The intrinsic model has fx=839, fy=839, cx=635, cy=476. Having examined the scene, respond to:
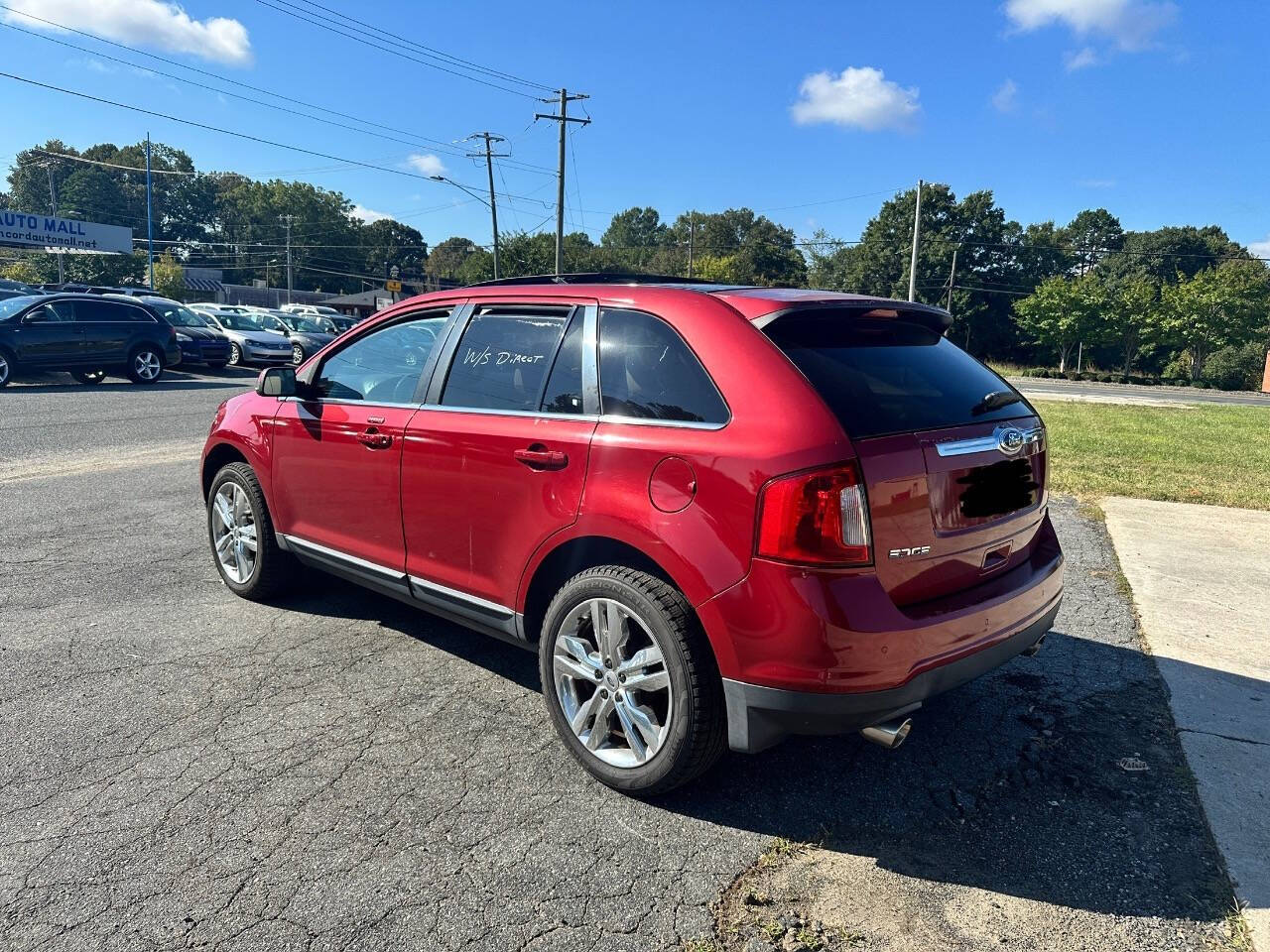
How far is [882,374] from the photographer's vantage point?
113 inches

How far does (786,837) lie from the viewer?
2.71 metres

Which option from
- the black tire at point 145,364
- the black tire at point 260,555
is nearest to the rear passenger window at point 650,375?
the black tire at point 260,555

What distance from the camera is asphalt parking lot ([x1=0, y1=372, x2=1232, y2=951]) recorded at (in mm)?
2311

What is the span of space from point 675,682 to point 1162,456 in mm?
11076

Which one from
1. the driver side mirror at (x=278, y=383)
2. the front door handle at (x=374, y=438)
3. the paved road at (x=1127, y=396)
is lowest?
the paved road at (x=1127, y=396)

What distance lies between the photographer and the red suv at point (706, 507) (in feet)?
8.14

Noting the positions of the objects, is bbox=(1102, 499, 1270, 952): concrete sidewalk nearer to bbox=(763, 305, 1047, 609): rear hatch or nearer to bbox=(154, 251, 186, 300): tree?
bbox=(763, 305, 1047, 609): rear hatch

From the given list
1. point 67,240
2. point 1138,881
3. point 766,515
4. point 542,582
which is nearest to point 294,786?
point 542,582

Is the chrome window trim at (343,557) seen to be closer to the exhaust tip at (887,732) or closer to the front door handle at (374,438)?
the front door handle at (374,438)

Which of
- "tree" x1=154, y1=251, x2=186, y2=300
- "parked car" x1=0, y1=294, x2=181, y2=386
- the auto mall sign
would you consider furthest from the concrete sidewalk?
"tree" x1=154, y1=251, x2=186, y2=300

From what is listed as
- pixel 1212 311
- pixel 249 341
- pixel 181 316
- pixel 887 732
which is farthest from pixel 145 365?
pixel 1212 311

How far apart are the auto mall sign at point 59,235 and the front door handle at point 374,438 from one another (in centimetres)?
5065

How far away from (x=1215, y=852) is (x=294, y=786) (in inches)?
119

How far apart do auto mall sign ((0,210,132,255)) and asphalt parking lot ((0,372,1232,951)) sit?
1975 inches
